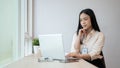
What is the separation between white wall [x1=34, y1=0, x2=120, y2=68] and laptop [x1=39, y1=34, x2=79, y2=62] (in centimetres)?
117

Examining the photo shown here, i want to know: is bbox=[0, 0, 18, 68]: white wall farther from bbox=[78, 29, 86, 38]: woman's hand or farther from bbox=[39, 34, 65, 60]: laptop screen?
bbox=[78, 29, 86, 38]: woman's hand

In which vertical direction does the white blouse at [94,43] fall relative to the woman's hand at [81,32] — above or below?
below

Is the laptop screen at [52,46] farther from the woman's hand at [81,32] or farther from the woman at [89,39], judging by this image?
the woman's hand at [81,32]

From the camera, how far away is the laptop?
1.82m

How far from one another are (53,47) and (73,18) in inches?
52.3

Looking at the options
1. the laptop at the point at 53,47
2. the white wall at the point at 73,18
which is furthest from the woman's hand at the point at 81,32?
the laptop at the point at 53,47

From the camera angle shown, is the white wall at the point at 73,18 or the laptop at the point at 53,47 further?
the white wall at the point at 73,18

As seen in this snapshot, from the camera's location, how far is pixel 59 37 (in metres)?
1.81

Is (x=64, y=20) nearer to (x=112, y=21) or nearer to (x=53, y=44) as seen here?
(x=112, y=21)

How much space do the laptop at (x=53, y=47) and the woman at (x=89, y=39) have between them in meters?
0.50

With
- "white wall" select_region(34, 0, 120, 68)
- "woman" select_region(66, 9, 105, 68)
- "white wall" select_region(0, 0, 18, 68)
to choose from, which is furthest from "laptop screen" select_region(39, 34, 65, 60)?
"white wall" select_region(34, 0, 120, 68)

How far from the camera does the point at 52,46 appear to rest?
1861 mm

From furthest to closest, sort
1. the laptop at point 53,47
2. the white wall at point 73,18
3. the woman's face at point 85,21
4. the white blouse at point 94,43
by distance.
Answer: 1. the white wall at point 73,18
2. the woman's face at point 85,21
3. the white blouse at point 94,43
4. the laptop at point 53,47

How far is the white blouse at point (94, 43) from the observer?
2.32m
